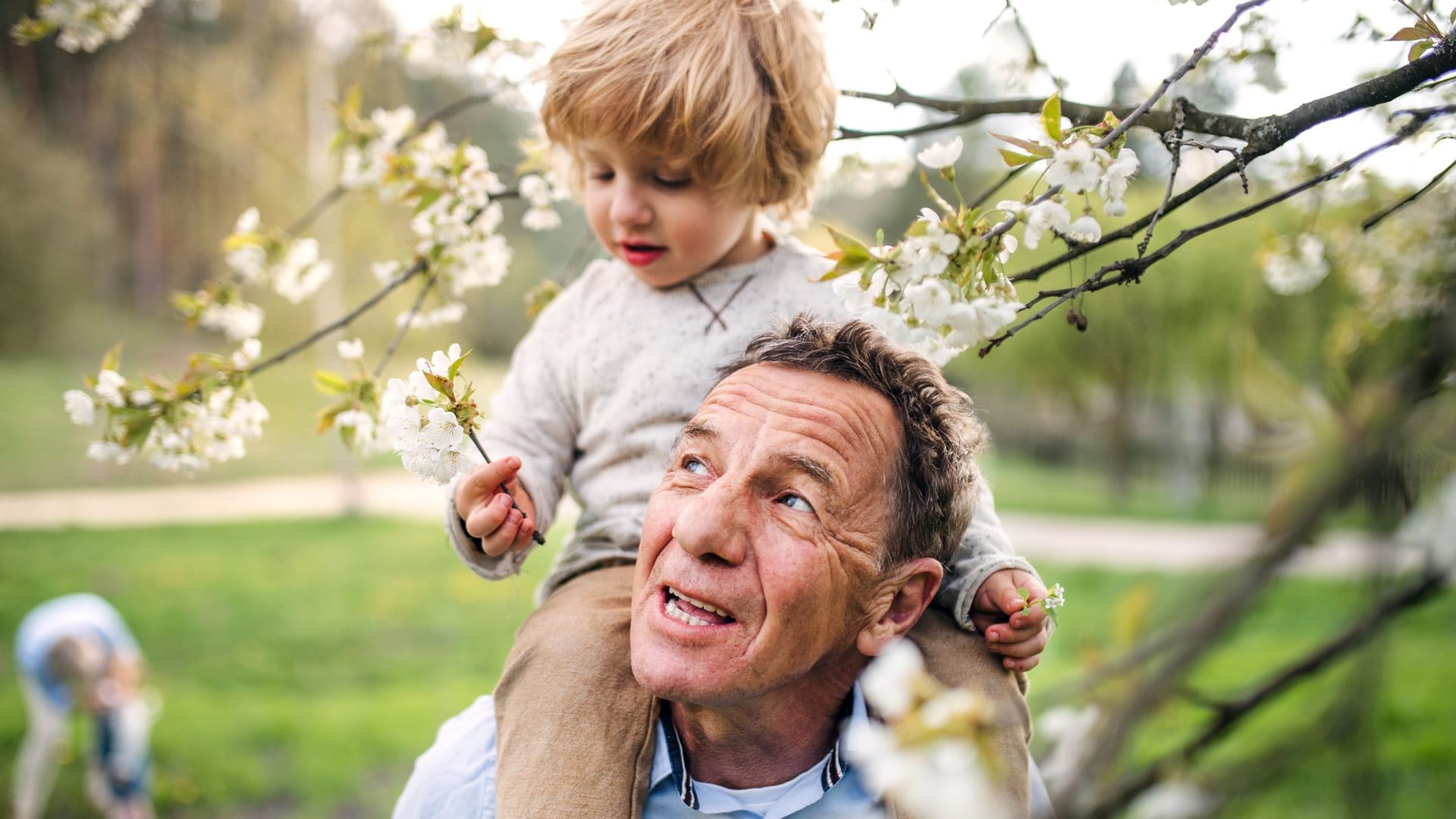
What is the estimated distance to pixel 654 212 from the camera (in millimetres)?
2020

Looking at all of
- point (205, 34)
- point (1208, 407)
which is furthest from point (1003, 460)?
point (205, 34)

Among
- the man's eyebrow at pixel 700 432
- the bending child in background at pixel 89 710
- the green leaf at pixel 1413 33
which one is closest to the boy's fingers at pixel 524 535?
the man's eyebrow at pixel 700 432

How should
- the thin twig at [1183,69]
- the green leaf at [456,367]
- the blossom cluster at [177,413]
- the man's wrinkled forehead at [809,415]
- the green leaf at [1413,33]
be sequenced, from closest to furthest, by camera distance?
the thin twig at [1183,69] < the green leaf at [1413,33] < the green leaf at [456,367] < the man's wrinkled forehead at [809,415] < the blossom cluster at [177,413]

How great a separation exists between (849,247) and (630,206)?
0.82 meters

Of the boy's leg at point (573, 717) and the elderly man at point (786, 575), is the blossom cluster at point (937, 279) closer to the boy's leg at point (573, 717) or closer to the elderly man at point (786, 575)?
the elderly man at point (786, 575)

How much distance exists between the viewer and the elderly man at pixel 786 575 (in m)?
1.65

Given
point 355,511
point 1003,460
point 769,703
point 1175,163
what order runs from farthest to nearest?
point 1003,460 < point 355,511 < point 769,703 < point 1175,163

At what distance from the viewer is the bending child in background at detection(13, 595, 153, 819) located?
18.5 feet

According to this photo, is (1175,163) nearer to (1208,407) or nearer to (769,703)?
(769,703)

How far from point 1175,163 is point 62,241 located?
21.6m

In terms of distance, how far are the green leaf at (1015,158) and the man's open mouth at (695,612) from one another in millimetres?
800

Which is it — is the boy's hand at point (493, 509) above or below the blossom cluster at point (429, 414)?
below

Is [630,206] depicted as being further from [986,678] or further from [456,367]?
[986,678]

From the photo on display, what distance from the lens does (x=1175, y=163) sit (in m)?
1.34
